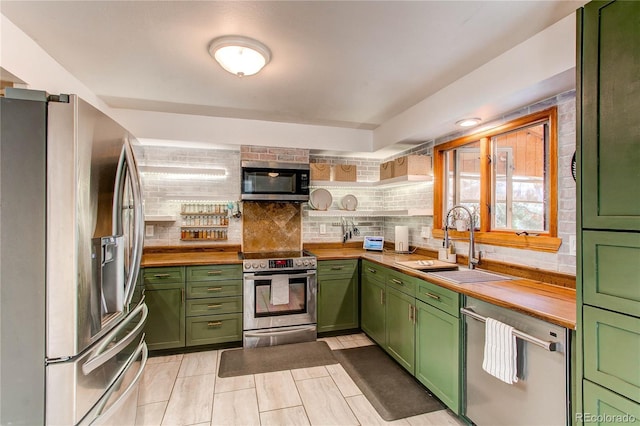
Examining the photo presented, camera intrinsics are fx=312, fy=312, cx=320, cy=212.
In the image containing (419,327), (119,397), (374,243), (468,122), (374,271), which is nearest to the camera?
(119,397)

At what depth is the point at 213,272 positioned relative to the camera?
10.4ft

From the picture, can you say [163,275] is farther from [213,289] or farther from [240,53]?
[240,53]

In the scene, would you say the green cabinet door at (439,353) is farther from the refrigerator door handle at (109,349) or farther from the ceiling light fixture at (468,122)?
the refrigerator door handle at (109,349)

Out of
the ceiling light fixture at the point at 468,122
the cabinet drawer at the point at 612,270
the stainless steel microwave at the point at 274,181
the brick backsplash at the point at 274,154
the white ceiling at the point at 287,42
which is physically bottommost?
the cabinet drawer at the point at 612,270

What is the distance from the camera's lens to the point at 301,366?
2.83 metres

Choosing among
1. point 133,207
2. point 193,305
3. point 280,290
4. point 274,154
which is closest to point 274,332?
point 280,290

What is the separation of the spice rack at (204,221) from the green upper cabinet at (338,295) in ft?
4.27

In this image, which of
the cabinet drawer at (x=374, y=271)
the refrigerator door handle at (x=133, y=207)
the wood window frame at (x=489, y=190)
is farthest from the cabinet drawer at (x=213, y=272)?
the wood window frame at (x=489, y=190)

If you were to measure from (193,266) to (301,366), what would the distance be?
55.8 inches

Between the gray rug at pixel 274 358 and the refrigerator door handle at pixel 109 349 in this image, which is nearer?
the refrigerator door handle at pixel 109 349

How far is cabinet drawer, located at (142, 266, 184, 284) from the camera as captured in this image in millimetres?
2992

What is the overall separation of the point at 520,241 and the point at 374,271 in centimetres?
137

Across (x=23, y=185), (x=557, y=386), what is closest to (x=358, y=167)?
(x=557, y=386)

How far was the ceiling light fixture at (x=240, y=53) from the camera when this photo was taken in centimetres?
192
